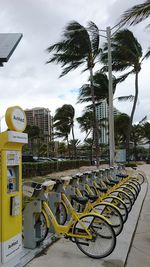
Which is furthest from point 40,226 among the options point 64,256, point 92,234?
point 92,234

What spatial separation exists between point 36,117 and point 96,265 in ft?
276

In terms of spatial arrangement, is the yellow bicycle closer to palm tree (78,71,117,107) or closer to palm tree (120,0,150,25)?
palm tree (120,0,150,25)

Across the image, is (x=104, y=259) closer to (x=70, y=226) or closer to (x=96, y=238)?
(x=96, y=238)

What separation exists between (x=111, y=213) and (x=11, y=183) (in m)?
2.31

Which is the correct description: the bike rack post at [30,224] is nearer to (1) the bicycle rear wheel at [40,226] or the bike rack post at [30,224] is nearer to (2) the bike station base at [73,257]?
(1) the bicycle rear wheel at [40,226]

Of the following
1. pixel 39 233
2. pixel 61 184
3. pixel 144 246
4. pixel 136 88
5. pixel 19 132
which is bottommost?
pixel 144 246

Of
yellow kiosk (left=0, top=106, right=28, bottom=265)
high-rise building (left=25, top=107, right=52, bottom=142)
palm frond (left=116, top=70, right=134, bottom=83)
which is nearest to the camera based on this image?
yellow kiosk (left=0, top=106, right=28, bottom=265)

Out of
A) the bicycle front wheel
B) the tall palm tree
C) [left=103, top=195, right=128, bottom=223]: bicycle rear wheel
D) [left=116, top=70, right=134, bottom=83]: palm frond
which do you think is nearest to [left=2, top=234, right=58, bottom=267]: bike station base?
the bicycle front wheel

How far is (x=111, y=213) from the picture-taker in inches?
238

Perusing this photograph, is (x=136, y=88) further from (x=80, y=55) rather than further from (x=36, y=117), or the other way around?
(x=36, y=117)

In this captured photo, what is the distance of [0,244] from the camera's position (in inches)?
163

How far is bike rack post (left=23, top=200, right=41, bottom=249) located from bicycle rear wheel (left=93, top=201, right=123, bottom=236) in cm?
106

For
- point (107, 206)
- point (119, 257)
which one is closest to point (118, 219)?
point (107, 206)

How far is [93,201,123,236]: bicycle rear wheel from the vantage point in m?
5.82
